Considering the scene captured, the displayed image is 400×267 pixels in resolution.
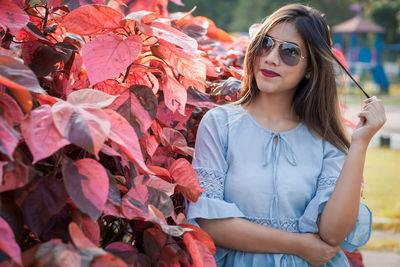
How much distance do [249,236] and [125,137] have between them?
2.83ft

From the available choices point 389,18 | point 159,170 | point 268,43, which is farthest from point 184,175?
point 389,18

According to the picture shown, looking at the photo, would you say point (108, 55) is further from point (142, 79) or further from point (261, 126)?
point (261, 126)

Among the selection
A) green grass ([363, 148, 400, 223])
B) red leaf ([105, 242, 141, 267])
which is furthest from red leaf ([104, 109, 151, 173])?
green grass ([363, 148, 400, 223])

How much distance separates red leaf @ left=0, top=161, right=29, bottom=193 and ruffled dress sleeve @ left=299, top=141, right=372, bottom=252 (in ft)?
3.69

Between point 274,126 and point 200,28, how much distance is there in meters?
0.49

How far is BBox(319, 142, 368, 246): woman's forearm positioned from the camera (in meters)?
1.70

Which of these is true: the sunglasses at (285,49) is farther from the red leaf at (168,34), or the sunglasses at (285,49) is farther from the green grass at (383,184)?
the green grass at (383,184)

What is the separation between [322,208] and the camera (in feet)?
5.81

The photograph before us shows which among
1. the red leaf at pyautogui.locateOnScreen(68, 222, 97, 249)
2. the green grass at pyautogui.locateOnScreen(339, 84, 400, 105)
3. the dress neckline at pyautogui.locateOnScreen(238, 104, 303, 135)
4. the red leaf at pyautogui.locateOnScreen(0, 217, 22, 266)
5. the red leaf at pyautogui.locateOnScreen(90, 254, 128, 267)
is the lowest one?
the green grass at pyautogui.locateOnScreen(339, 84, 400, 105)

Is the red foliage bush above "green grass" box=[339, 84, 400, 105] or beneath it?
above

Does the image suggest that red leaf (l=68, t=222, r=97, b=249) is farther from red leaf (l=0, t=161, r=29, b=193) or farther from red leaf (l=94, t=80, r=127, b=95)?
red leaf (l=94, t=80, r=127, b=95)

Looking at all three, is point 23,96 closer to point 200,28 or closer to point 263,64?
point 263,64

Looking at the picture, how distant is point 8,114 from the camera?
88 centimetres

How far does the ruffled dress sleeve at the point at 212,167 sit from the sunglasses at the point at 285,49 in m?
0.29
